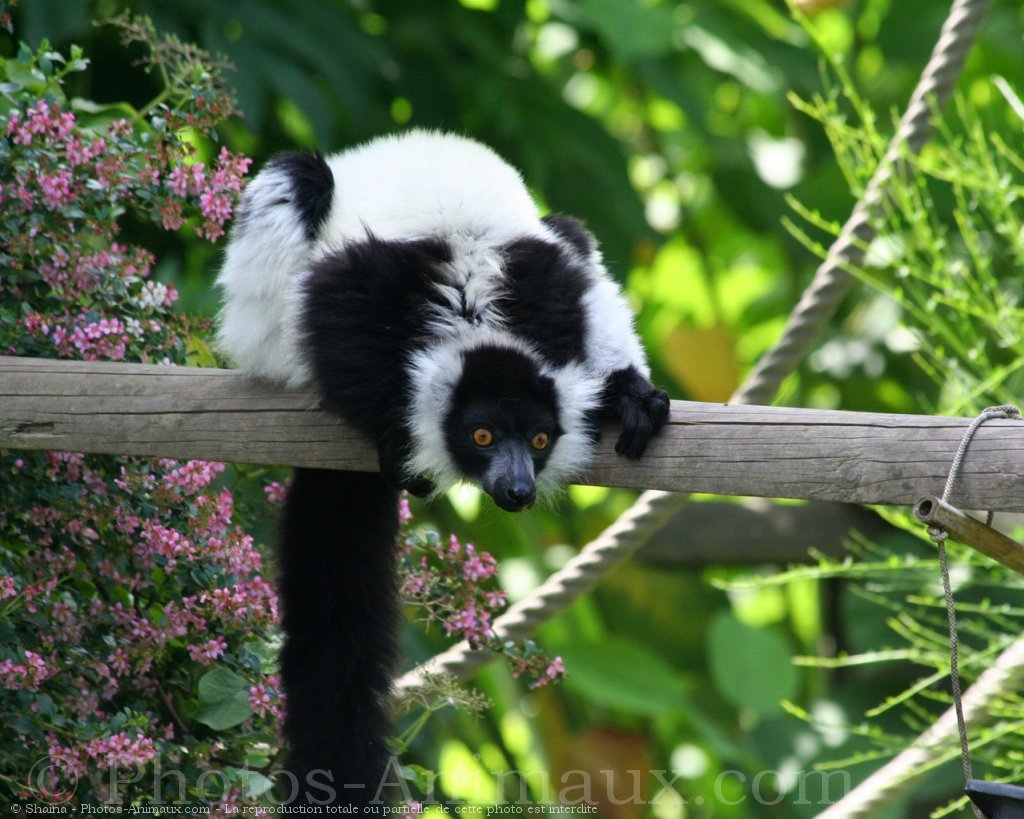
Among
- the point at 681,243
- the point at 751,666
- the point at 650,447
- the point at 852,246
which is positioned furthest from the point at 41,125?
the point at 681,243

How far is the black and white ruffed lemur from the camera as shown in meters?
2.16

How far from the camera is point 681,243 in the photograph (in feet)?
19.4

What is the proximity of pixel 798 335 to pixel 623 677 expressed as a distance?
214cm

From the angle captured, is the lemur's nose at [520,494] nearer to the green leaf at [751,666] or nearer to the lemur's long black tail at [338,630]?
the lemur's long black tail at [338,630]

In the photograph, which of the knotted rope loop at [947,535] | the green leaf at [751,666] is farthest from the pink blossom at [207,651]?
the green leaf at [751,666]

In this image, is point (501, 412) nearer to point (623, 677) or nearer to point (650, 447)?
point (650, 447)

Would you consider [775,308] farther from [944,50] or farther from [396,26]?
[944,50]

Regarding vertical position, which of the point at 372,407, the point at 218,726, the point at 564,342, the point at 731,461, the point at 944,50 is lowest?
the point at 218,726

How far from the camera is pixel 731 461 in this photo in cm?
189

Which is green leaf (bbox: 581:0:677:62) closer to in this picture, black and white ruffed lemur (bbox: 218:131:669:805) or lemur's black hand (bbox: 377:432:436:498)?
black and white ruffed lemur (bbox: 218:131:669:805)

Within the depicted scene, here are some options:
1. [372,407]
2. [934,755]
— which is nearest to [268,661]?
[372,407]

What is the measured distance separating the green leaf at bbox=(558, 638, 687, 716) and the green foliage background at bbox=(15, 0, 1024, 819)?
12mm

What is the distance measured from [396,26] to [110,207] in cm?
207

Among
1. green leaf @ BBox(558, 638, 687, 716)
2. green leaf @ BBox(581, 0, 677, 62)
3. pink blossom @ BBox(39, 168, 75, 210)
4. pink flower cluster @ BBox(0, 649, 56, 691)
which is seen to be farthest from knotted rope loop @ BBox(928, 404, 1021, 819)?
green leaf @ BBox(558, 638, 687, 716)
